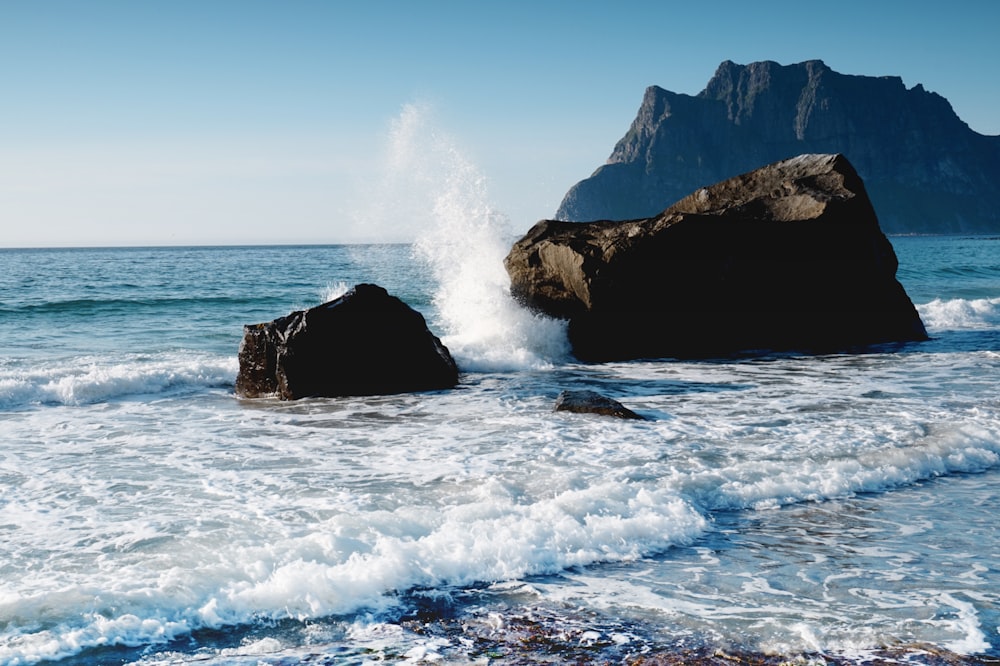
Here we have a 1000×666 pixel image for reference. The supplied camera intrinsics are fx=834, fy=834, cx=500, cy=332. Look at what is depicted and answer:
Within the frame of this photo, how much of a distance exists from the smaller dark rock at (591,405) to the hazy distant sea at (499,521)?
0.97ft

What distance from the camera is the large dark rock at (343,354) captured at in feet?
35.2

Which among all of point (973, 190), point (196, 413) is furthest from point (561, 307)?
point (973, 190)

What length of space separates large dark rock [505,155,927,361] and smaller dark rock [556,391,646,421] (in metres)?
4.71

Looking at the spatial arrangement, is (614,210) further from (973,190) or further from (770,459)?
(770,459)

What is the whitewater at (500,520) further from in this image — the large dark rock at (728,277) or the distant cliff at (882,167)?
the distant cliff at (882,167)

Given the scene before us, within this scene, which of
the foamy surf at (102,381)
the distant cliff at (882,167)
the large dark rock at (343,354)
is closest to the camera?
the foamy surf at (102,381)

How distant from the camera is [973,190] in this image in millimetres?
192500

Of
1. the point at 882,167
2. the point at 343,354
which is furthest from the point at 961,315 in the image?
the point at 882,167

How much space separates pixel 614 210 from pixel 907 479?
188 m

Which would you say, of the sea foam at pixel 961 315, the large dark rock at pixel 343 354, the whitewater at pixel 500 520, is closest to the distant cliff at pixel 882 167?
the sea foam at pixel 961 315

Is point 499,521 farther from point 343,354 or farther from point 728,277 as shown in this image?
point 728,277

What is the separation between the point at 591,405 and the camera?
29.6ft

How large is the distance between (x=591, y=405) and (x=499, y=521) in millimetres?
3758

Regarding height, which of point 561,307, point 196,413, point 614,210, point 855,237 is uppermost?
point 614,210
